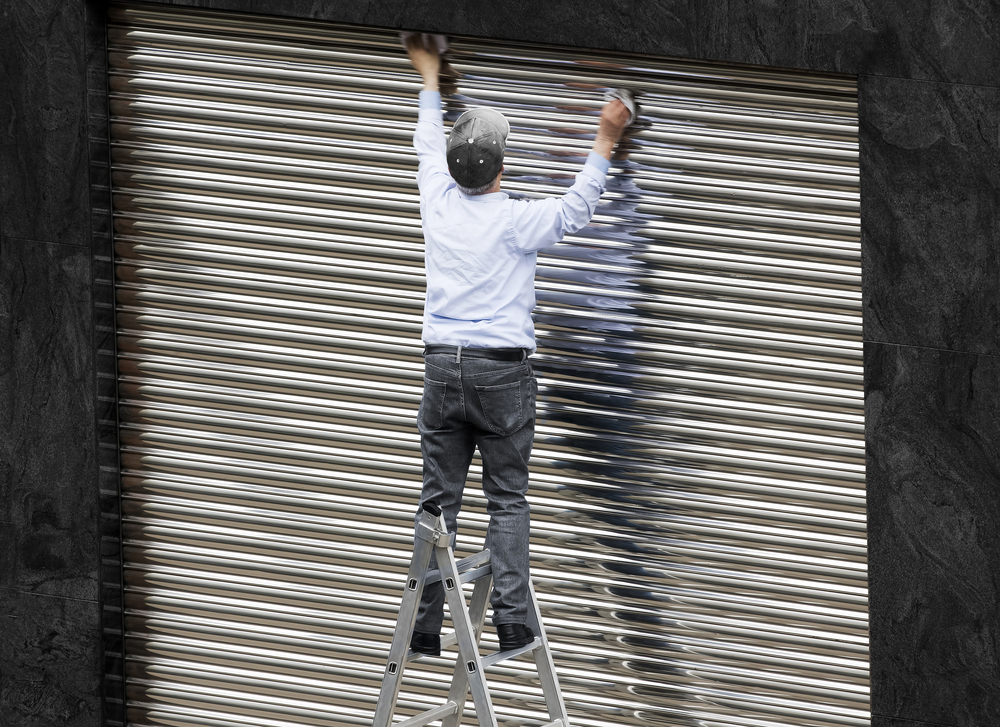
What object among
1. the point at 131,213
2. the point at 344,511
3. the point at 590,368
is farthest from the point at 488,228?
the point at 131,213

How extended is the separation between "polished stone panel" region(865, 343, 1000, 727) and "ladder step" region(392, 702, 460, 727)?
4.58ft

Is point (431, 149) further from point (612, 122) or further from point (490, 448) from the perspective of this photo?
point (490, 448)

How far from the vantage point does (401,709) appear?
17.2 ft

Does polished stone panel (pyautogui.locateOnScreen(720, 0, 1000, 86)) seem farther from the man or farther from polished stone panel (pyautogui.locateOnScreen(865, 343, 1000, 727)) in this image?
polished stone panel (pyautogui.locateOnScreen(865, 343, 1000, 727))

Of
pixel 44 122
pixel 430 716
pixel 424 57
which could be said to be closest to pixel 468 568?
pixel 430 716

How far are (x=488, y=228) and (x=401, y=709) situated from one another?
2.26 metres

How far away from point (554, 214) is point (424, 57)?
1047 millimetres

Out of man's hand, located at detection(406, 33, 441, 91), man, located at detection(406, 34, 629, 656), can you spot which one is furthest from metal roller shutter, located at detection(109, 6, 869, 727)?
man, located at detection(406, 34, 629, 656)

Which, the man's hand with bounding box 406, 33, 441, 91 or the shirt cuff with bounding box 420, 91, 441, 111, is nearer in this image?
the shirt cuff with bounding box 420, 91, 441, 111

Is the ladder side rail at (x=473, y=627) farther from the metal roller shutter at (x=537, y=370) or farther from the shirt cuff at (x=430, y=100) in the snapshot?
the shirt cuff at (x=430, y=100)

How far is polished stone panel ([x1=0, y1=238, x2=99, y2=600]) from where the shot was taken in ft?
17.2

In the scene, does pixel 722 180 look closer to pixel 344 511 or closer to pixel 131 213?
pixel 344 511

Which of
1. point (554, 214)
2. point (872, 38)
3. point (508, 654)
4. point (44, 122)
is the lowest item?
point (508, 654)

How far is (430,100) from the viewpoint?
4.71 meters
